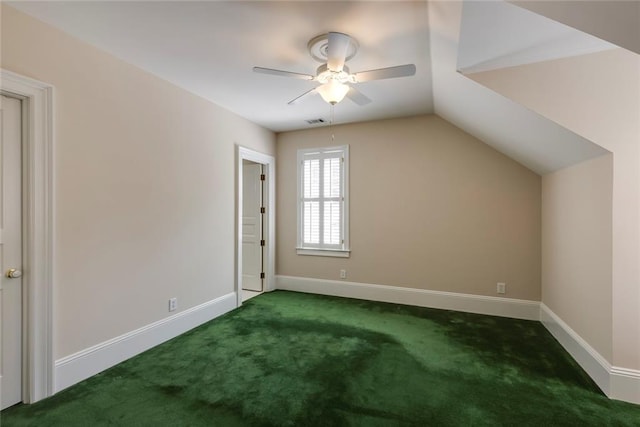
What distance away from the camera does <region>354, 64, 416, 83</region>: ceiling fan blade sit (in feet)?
6.81

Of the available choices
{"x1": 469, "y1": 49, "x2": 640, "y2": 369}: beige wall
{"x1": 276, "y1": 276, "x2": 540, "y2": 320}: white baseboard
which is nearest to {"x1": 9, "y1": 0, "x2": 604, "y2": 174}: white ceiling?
{"x1": 469, "y1": 49, "x2": 640, "y2": 369}: beige wall

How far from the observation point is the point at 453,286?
4.04 m

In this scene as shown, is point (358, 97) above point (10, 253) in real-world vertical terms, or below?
above

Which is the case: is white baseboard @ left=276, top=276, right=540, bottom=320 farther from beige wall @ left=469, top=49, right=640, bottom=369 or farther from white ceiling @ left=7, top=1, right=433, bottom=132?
white ceiling @ left=7, top=1, right=433, bottom=132

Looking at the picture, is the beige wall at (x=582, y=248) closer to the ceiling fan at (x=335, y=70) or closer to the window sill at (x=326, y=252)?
the ceiling fan at (x=335, y=70)

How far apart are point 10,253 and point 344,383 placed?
251cm

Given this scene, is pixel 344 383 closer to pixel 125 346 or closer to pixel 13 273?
pixel 125 346

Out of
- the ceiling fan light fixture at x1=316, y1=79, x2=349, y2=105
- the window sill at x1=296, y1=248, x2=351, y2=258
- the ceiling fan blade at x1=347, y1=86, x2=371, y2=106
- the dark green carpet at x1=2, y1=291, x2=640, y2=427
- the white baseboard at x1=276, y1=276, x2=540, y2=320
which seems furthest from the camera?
the window sill at x1=296, y1=248, x2=351, y2=258

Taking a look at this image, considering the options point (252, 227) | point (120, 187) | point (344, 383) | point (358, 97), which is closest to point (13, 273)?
point (120, 187)

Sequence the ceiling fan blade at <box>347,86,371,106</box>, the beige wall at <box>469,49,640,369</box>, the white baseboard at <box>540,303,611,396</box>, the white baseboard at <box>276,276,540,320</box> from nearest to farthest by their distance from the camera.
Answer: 1. the beige wall at <box>469,49,640,369</box>
2. the white baseboard at <box>540,303,611,396</box>
3. the ceiling fan blade at <box>347,86,371,106</box>
4. the white baseboard at <box>276,276,540,320</box>

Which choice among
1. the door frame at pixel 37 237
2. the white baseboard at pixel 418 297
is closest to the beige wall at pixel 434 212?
the white baseboard at pixel 418 297

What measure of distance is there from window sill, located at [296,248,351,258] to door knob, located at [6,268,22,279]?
340 centimetres

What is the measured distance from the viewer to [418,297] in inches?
166

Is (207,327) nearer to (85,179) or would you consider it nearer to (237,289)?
(237,289)
